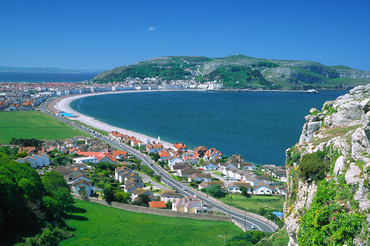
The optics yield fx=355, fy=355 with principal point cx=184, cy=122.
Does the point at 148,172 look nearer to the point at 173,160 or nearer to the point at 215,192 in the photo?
the point at 173,160

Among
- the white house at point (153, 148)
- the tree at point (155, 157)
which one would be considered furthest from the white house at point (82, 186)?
the white house at point (153, 148)

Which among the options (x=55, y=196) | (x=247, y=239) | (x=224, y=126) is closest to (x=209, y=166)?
(x=55, y=196)

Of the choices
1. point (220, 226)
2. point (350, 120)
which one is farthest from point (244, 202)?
point (350, 120)

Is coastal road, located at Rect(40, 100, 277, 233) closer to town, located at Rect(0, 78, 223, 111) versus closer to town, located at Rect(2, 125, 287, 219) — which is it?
town, located at Rect(2, 125, 287, 219)

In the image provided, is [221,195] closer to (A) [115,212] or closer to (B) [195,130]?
(A) [115,212]

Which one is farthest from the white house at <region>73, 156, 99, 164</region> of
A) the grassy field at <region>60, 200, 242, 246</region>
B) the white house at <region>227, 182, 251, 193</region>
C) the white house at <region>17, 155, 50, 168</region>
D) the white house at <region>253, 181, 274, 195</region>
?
the white house at <region>253, 181, 274, 195</region>

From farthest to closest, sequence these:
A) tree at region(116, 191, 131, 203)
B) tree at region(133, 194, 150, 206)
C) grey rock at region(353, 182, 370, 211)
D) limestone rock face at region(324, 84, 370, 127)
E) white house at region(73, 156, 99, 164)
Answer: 1. white house at region(73, 156, 99, 164)
2. tree at region(133, 194, 150, 206)
3. tree at region(116, 191, 131, 203)
4. limestone rock face at region(324, 84, 370, 127)
5. grey rock at region(353, 182, 370, 211)

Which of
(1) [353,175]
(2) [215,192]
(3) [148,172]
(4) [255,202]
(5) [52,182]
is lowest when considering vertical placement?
(4) [255,202]
